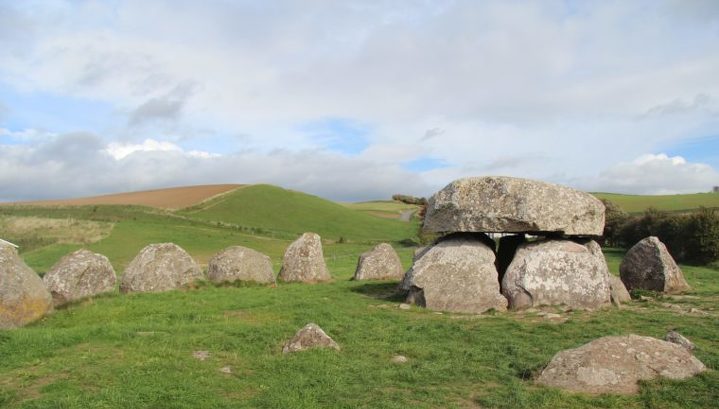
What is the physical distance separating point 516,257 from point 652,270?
229 inches

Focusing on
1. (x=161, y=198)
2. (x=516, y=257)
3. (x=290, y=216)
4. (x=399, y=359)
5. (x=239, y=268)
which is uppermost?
(x=161, y=198)

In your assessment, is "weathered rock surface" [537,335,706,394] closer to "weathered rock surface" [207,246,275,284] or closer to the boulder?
the boulder

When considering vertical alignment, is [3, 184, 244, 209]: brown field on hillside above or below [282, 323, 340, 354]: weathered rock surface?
above

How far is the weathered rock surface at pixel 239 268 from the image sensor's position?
→ 827 inches

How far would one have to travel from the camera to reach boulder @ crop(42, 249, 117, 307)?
16641 mm

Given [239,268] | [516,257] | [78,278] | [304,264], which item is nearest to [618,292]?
[516,257]

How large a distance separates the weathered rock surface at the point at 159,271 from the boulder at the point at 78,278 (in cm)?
90

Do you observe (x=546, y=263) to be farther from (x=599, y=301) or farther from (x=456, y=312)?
(x=456, y=312)

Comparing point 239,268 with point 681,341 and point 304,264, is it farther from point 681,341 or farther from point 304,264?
point 681,341

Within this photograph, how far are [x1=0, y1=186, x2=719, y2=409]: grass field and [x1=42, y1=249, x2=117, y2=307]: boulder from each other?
630mm

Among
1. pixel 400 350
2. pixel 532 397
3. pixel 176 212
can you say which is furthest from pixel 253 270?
pixel 176 212

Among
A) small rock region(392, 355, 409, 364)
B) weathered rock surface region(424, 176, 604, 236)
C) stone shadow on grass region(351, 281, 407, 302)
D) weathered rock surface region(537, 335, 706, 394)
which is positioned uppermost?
weathered rock surface region(424, 176, 604, 236)

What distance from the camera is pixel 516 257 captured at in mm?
16031

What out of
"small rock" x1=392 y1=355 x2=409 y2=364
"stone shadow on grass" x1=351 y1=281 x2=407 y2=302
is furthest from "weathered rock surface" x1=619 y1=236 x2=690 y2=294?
"small rock" x1=392 y1=355 x2=409 y2=364
